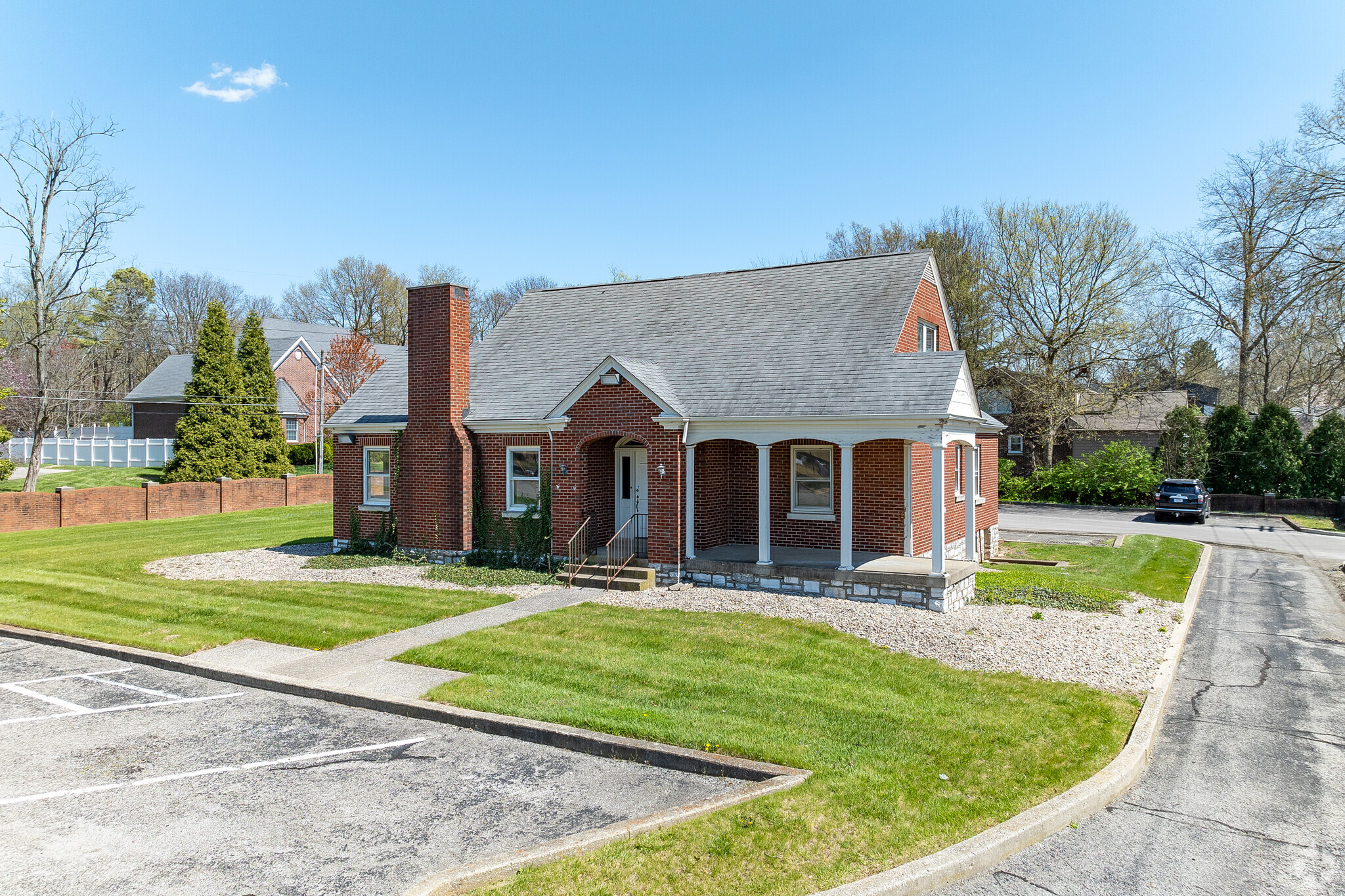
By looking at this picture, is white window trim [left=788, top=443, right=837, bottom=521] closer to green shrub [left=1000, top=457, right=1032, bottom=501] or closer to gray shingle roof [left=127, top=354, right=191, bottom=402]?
green shrub [left=1000, top=457, right=1032, bottom=501]

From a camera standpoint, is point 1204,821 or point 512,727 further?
point 512,727

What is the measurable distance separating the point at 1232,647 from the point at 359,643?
44.2ft

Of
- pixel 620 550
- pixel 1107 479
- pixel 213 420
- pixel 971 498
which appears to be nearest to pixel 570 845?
pixel 620 550

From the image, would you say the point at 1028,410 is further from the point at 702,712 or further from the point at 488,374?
the point at 702,712

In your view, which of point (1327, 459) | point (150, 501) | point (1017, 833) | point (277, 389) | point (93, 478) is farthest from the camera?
point (277, 389)

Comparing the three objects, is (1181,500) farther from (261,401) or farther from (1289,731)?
(261,401)

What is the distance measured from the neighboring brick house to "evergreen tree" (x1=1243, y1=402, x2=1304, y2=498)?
4586 cm

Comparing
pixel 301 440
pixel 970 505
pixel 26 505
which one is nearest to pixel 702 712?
pixel 970 505

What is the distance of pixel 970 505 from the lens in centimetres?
1766

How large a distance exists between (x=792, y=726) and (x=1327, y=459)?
39.3 m

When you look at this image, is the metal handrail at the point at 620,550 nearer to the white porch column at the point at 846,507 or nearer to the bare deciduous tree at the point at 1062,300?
the white porch column at the point at 846,507

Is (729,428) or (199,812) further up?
(729,428)

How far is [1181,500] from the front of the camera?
3148 centimetres

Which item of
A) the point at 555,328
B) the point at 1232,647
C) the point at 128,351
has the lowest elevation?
the point at 1232,647
